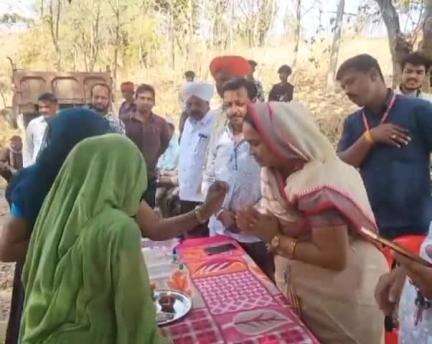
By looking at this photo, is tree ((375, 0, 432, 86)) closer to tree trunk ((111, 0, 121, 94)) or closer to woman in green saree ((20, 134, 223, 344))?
woman in green saree ((20, 134, 223, 344))

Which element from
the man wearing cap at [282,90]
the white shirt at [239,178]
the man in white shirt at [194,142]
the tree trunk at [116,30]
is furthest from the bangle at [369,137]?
the tree trunk at [116,30]

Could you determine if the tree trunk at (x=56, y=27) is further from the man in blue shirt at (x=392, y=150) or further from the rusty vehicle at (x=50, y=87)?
the man in blue shirt at (x=392, y=150)

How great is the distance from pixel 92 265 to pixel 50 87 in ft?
25.0

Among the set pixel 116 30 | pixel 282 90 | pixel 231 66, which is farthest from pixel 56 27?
pixel 231 66

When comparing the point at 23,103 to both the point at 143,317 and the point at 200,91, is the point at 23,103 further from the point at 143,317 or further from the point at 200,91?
the point at 143,317

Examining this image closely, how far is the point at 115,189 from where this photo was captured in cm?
130

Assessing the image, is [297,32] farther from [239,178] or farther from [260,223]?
[260,223]

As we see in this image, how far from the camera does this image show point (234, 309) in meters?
1.62

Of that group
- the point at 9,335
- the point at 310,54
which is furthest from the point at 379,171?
the point at 310,54

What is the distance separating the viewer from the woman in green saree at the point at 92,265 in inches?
48.4

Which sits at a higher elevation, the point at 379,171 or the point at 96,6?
the point at 96,6

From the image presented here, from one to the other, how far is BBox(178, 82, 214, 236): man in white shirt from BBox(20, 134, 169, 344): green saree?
241cm

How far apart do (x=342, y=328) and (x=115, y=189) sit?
3.06 ft

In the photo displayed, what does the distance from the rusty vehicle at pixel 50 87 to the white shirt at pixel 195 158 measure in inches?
176
